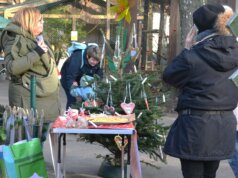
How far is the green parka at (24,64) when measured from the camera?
477 centimetres

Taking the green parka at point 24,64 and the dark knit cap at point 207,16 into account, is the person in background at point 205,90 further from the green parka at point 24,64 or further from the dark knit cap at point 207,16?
the green parka at point 24,64

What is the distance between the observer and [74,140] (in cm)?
791

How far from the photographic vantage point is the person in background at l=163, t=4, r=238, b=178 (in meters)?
3.72

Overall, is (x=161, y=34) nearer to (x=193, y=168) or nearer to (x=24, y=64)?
(x=24, y=64)

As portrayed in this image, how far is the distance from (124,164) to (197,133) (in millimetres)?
1700

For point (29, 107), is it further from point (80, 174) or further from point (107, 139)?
point (80, 174)

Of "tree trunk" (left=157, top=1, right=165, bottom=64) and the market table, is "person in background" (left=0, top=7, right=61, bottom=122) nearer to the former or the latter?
the market table

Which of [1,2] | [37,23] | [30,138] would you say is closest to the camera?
[30,138]

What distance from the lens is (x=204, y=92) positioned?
12.2 ft

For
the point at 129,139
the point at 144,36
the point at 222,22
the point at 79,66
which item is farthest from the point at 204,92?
the point at 144,36

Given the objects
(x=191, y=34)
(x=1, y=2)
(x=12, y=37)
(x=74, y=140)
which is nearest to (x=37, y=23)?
(x=12, y=37)

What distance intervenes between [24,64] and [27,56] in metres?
0.08

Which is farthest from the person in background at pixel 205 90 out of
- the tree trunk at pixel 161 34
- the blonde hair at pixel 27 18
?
the tree trunk at pixel 161 34

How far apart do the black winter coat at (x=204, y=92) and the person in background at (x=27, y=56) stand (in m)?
1.48
